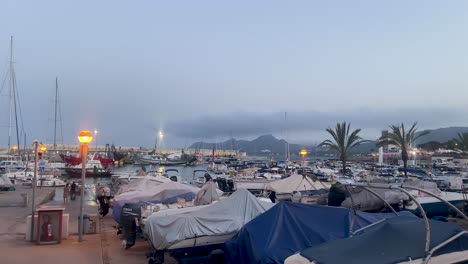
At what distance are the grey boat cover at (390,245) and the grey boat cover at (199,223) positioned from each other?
427 centimetres

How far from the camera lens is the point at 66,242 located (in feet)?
48.0

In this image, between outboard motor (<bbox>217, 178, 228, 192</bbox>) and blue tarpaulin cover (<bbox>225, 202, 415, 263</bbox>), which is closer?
blue tarpaulin cover (<bbox>225, 202, 415, 263</bbox>)

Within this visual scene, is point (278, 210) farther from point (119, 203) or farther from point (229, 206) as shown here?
point (119, 203)

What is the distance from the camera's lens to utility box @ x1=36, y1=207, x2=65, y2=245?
14.3 m

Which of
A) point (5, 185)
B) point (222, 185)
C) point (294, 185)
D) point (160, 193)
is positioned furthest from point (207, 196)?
point (5, 185)

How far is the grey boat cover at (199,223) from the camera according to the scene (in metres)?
10.8

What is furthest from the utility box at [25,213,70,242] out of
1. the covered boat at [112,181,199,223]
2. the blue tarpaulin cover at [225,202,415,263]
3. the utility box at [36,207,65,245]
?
the blue tarpaulin cover at [225,202,415,263]

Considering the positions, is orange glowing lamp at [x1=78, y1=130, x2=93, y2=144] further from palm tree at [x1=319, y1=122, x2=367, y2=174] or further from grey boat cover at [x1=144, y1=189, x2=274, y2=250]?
palm tree at [x1=319, y1=122, x2=367, y2=174]

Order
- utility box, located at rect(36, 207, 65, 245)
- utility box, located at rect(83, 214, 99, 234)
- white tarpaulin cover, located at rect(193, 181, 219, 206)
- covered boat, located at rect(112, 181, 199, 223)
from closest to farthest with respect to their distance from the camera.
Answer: utility box, located at rect(36, 207, 65, 245) < white tarpaulin cover, located at rect(193, 181, 219, 206) < utility box, located at rect(83, 214, 99, 234) < covered boat, located at rect(112, 181, 199, 223)

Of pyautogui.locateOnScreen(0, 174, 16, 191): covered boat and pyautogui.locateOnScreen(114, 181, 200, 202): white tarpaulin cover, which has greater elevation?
pyautogui.locateOnScreen(114, 181, 200, 202): white tarpaulin cover

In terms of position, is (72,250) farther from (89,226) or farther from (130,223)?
(89,226)

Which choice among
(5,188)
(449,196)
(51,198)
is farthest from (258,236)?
(5,188)

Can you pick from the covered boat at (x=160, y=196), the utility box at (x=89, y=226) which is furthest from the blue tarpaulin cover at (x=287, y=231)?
the utility box at (x=89, y=226)

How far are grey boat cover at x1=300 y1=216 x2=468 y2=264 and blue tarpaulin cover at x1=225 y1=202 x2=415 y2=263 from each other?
206cm
